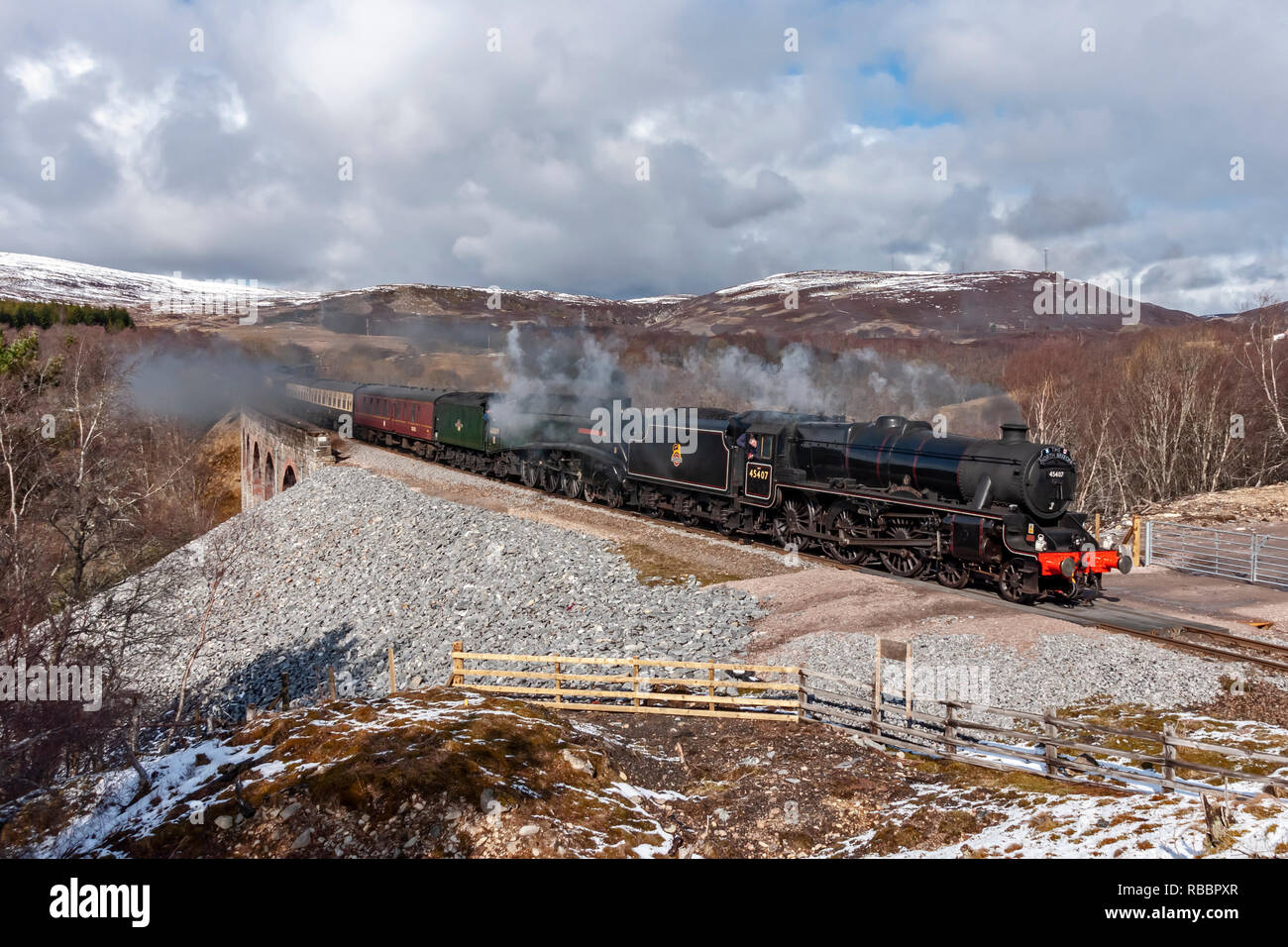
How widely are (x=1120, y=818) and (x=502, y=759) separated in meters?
7.00

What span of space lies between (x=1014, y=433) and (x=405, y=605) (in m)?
18.0

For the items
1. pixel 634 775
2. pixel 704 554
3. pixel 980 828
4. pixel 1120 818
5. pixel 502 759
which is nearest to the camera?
pixel 1120 818

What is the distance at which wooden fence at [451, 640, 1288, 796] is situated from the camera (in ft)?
30.0

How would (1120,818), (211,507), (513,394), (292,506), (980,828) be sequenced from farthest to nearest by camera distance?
1. (211,507)
2. (292,506)
3. (513,394)
4. (980,828)
5. (1120,818)

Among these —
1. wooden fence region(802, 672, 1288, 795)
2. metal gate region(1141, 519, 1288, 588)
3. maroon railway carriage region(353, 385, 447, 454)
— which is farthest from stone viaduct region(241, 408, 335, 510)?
metal gate region(1141, 519, 1288, 588)

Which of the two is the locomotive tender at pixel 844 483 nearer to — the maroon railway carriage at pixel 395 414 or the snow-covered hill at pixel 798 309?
the maroon railway carriage at pixel 395 414

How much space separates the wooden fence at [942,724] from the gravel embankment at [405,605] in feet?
6.87

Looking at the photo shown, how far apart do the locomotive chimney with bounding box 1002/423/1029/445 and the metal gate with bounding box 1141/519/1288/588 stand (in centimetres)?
795

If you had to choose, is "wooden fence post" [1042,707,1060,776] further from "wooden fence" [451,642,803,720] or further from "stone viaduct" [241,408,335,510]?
"stone viaduct" [241,408,335,510]

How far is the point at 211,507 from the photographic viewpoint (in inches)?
2741

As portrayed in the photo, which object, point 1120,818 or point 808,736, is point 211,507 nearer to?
point 808,736

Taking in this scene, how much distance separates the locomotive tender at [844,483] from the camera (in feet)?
56.5

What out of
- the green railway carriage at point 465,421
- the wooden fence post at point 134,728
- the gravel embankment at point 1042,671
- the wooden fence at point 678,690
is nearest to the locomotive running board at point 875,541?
the gravel embankment at point 1042,671

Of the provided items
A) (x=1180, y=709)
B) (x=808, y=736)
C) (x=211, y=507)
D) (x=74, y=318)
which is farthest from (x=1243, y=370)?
(x=74, y=318)
